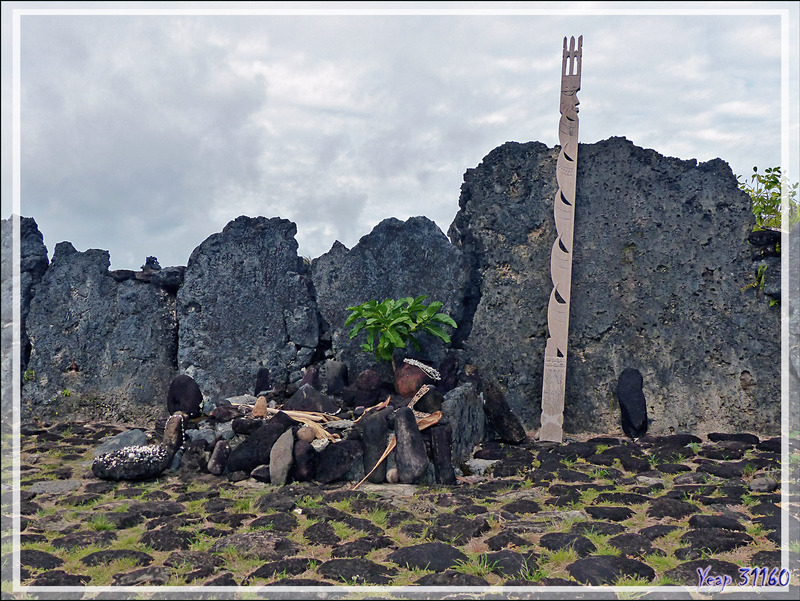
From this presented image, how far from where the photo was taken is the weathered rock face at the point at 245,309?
8227 millimetres

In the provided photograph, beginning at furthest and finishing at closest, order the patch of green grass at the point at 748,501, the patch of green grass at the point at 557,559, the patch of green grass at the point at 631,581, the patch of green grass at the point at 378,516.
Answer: the patch of green grass at the point at 748,501 → the patch of green grass at the point at 378,516 → the patch of green grass at the point at 557,559 → the patch of green grass at the point at 631,581

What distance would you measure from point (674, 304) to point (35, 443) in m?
8.03

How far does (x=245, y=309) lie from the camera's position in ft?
27.5

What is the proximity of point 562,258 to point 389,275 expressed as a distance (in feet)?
7.58

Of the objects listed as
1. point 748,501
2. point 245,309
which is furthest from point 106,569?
point 245,309

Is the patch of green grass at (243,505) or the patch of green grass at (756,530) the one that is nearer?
the patch of green grass at (756,530)

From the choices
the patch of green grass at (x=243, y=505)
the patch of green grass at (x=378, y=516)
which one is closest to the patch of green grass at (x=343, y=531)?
the patch of green grass at (x=378, y=516)

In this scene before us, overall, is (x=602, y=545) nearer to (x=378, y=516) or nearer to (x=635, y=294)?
(x=378, y=516)

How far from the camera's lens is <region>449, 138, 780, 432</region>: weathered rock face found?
7.26 metres

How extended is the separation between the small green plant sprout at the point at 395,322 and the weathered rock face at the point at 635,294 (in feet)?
2.45

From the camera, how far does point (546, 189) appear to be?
308 inches

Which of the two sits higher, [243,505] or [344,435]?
[344,435]

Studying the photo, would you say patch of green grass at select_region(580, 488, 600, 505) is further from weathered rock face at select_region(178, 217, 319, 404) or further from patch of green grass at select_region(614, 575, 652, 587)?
weathered rock face at select_region(178, 217, 319, 404)

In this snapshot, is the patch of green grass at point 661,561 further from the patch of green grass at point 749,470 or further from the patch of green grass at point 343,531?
the patch of green grass at point 749,470
